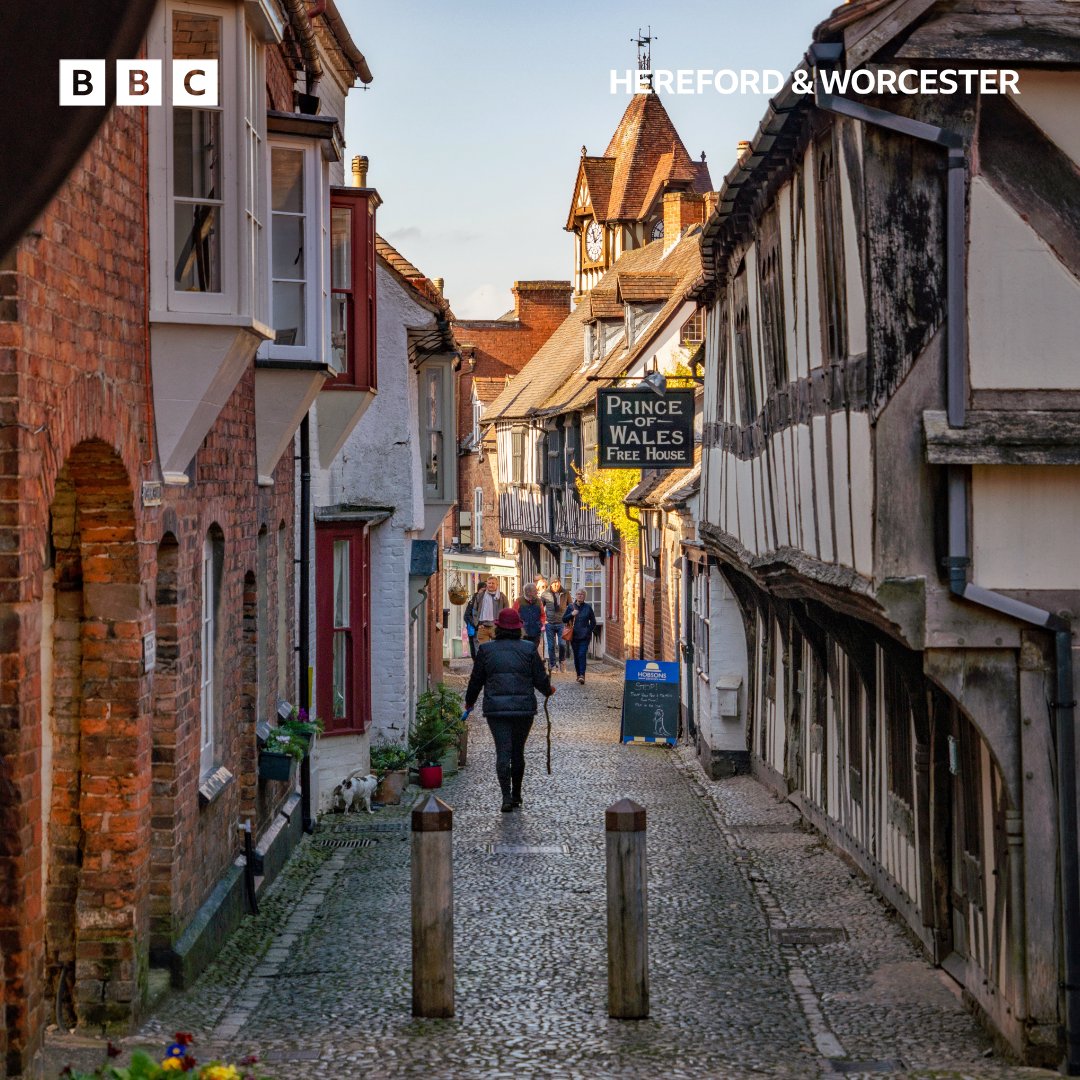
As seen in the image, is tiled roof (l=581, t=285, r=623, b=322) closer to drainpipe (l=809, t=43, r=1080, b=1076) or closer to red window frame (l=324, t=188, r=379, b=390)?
red window frame (l=324, t=188, r=379, b=390)

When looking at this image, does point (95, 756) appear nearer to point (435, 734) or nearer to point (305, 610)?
point (305, 610)

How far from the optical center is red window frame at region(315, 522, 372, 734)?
14891mm

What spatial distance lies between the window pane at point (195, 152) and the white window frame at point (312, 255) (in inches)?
74.5

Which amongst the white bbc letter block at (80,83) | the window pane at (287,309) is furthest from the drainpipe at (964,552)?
the white bbc letter block at (80,83)

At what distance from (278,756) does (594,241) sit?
53421mm

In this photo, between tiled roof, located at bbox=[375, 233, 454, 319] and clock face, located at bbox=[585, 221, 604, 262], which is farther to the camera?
clock face, located at bbox=[585, 221, 604, 262]

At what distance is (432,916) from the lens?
7.77 metres

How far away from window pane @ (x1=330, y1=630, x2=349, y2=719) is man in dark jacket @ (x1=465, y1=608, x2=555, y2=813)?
1.31m

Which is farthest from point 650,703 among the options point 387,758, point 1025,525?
point 1025,525

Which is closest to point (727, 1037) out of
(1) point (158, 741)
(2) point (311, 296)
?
(1) point (158, 741)

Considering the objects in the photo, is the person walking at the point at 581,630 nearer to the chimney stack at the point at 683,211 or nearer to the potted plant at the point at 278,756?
the chimney stack at the point at 683,211

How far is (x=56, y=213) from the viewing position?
18.8 ft

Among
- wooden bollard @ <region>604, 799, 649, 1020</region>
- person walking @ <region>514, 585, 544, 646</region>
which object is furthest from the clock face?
wooden bollard @ <region>604, 799, 649, 1020</region>

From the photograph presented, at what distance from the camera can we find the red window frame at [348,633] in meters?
14.9
